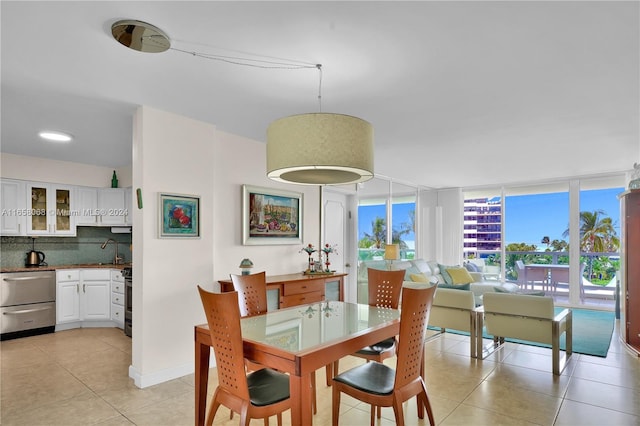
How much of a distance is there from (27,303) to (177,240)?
3.08m

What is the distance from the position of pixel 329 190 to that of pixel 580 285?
513 cm

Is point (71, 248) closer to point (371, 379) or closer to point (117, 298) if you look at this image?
point (117, 298)

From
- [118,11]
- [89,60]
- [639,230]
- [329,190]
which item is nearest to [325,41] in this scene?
[118,11]

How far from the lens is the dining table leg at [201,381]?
2.25m

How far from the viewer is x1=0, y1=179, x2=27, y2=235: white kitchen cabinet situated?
497 centimetres

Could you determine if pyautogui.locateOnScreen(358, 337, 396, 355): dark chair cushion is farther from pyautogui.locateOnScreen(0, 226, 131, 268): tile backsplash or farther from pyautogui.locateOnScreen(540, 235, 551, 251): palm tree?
pyautogui.locateOnScreen(540, 235, 551, 251): palm tree

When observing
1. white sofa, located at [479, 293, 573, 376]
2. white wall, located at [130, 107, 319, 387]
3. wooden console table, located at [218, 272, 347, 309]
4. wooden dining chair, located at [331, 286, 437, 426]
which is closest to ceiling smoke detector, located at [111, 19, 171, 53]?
white wall, located at [130, 107, 319, 387]

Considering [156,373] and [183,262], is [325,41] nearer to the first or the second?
[183,262]

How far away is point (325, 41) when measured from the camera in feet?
7.23

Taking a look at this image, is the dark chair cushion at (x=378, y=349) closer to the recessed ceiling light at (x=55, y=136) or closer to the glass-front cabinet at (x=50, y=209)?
the recessed ceiling light at (x=55, y=136)

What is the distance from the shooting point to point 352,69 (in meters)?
2.58

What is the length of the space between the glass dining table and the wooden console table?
899 millimetres

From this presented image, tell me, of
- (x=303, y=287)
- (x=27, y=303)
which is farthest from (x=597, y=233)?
(x=27, y=303)

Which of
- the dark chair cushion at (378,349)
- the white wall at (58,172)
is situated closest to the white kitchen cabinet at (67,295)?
the white wall at (58,172)
